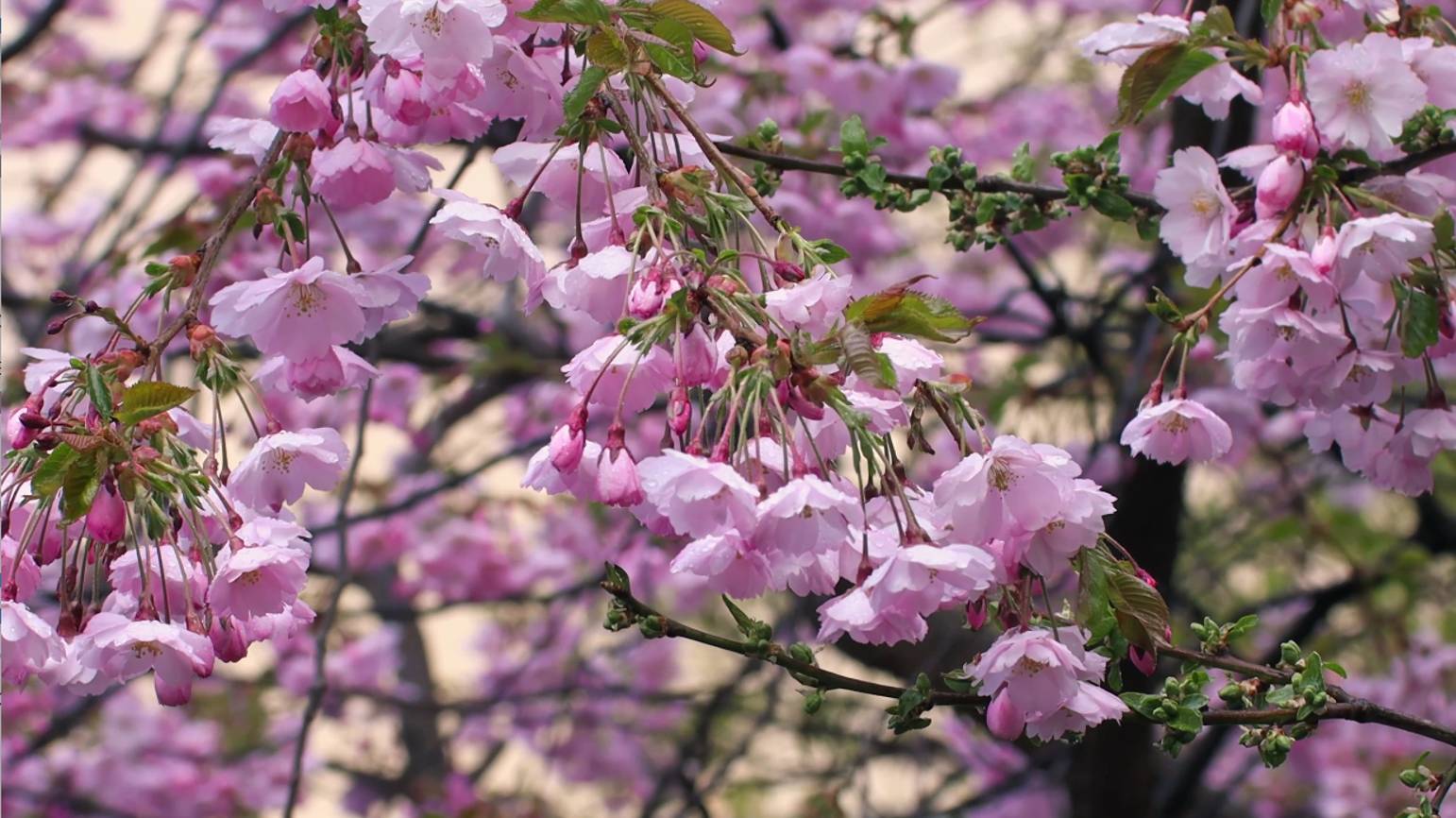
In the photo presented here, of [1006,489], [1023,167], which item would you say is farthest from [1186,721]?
[1023,167]

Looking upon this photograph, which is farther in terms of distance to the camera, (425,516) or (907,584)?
(425,516)

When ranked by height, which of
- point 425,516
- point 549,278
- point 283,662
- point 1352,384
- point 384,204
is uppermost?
point 549,278

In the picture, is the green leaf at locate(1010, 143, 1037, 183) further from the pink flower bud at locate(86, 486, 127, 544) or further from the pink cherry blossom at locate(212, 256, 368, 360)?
the pink flower bud at locate(86, 486, 127, 544)

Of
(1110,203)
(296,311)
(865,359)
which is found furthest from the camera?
(1110,203)

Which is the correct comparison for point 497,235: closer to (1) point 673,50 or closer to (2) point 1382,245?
(1) point 673,50

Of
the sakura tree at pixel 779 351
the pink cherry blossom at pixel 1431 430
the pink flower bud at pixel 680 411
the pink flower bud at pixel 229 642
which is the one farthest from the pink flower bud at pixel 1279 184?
the pink flower bud at pixel 229 642

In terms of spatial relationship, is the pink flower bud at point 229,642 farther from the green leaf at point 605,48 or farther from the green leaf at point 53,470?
the green leaf at point 605,48

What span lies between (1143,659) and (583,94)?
0.64 metres

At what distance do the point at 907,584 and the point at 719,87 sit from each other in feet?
7.92

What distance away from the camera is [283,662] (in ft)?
15.3

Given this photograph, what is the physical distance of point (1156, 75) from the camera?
141 cm

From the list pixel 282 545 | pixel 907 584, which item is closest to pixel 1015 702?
pixel 907 584

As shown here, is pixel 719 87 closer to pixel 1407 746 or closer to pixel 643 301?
pixel 643 301

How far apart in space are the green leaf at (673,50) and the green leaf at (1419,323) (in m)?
0.73
